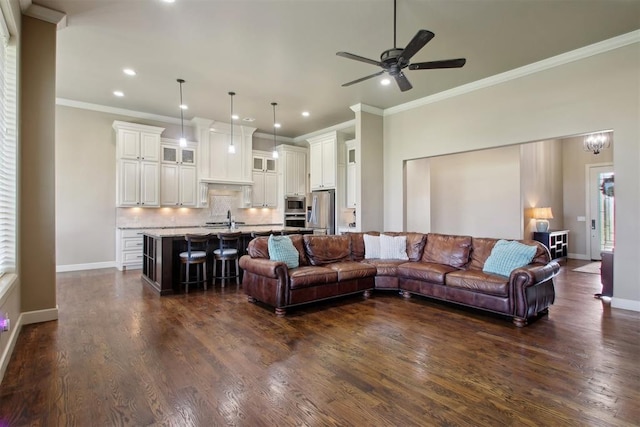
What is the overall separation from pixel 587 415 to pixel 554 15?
3843mm

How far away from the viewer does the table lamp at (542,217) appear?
7.50 m

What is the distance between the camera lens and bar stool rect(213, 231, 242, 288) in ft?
17.7

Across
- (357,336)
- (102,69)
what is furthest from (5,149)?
(357,336)

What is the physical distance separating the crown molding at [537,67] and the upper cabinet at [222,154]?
4.06 meters

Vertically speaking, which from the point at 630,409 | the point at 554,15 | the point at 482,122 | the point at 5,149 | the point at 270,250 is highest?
the point at 554,15

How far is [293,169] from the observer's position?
910 centimetres

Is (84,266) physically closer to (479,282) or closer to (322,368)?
(322,368)

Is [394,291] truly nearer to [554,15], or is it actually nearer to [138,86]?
[554,15]

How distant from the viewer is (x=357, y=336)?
3.32 meters

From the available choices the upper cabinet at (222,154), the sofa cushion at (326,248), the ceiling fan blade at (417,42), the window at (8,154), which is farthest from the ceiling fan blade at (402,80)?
the upper cabinet at (222,154)

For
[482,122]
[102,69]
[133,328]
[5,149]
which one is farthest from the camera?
[482,122]

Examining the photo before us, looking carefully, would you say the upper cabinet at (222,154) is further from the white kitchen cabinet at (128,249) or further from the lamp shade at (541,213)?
the lamp shade at (541,213)

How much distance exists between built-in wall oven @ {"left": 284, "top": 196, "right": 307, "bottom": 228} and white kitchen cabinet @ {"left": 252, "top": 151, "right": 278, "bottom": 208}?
14.5 inches

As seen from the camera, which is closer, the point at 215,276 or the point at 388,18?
the point at 388,18
